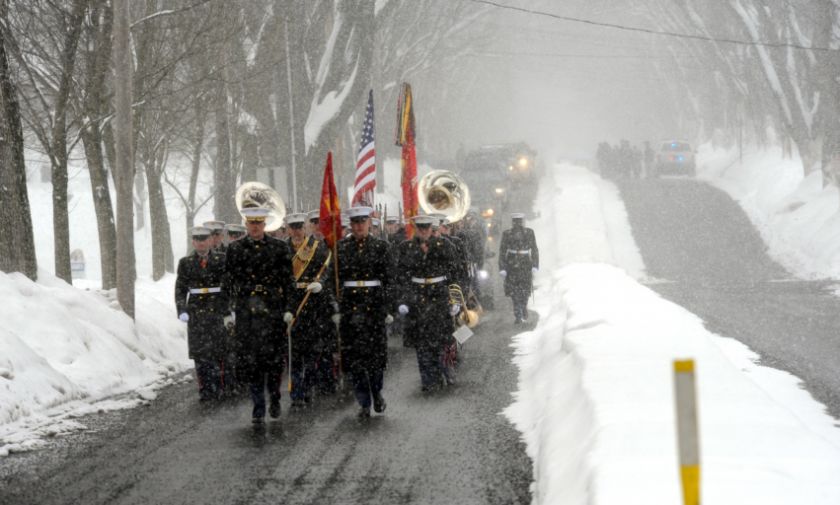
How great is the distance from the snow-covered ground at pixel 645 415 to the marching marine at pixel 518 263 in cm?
56

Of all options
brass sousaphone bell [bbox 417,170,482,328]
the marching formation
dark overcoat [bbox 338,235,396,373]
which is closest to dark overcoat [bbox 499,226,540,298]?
brass sousaphone bell [bbox 417,170,482,328]

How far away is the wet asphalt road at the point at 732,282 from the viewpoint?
570 inches

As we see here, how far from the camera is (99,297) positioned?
15641 millimetres

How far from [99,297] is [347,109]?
41.1 feet

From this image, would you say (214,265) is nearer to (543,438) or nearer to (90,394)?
(90,394)

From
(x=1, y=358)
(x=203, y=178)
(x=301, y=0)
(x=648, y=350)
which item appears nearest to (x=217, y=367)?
(x=1, y=358)

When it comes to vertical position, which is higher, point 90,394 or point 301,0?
point 301,0

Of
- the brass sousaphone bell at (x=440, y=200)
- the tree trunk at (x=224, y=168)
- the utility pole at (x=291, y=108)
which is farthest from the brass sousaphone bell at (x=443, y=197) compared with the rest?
the utility pole at (x=291, y=108)

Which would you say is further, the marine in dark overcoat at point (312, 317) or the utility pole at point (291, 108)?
the utility pole at point (291, 108)

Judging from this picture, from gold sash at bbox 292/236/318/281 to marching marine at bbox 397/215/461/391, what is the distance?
40.3 inches

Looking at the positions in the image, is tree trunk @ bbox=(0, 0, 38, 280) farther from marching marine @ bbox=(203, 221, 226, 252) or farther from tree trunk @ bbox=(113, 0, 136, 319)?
marching marine @ bbox=(203, 221, 226, 252)

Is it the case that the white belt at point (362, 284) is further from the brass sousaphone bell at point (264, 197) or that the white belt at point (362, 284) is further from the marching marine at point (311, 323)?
the brass sousaphone bell at point (264, 197)

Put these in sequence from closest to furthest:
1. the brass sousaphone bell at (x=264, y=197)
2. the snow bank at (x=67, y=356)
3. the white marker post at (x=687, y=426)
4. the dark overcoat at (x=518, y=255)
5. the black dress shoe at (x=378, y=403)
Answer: the white marker post at (x=687, y=426) < the snow bank at (x=67, y=356) < the black dress shoe at (x=378, y=403) < the brass sousaphone bell at (x=264, y=197) < the dark overcoat at (x=518, y=255)

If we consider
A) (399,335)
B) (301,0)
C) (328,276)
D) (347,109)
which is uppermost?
(301,0)
